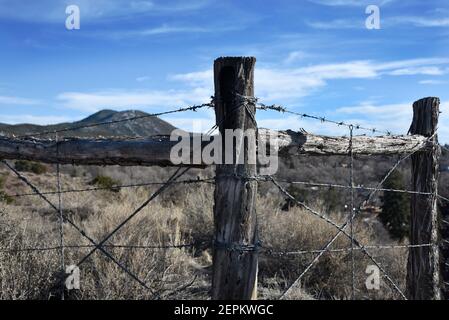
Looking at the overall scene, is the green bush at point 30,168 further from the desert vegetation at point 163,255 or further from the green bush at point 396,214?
the green bush at point 396,214

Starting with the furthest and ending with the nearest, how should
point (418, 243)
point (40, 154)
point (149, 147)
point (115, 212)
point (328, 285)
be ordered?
point (115, 212)
point (328, 285)
point (418, 243)
point (40, 154)
point (149, 147)

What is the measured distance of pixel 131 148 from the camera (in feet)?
9.92

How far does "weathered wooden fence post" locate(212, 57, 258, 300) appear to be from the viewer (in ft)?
8.84

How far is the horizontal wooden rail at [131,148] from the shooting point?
295cm

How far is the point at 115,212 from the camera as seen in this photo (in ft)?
26.4

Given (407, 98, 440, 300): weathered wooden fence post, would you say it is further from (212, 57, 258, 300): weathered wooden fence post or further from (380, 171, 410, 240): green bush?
(380, 171, 410, 240): green bush

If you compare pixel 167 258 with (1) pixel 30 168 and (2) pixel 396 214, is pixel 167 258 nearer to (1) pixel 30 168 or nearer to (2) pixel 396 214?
(2) pixel 396 214

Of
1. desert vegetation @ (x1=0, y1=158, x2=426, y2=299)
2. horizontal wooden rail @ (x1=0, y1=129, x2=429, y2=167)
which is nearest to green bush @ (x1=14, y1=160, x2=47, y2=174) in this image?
desert vegetation @ (x1=0, y1=158, x2=426, y2=299)

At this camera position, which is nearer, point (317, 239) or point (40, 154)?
point (40, 154)

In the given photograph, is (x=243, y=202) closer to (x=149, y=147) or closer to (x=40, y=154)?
(x=149, y=147)

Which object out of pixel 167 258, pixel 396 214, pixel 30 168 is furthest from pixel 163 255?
pixel 30 168

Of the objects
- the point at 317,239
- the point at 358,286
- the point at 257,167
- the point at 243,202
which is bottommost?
the point at 358,286
